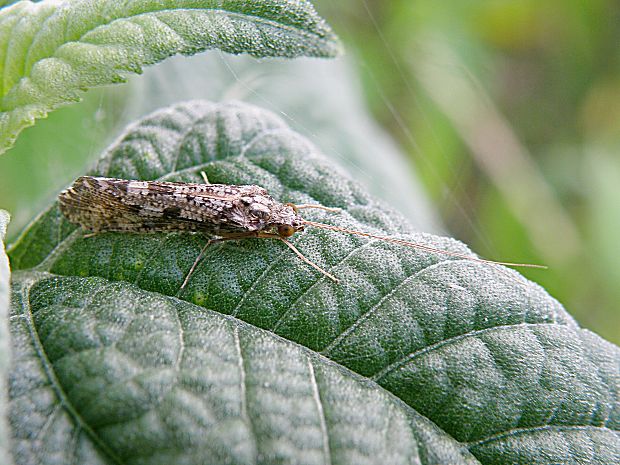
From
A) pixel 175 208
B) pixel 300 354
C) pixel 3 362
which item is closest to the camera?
pixel 3 362

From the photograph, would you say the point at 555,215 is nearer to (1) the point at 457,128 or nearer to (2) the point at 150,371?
(1) the point at 457,128

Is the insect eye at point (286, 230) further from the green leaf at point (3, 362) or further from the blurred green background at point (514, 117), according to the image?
the blurred green background at point (514, 117)

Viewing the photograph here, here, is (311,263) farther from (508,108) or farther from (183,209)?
(508,108)

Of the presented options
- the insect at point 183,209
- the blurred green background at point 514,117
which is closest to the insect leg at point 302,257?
the insect at point 183,209

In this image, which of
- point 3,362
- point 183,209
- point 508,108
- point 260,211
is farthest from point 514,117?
point 3,362

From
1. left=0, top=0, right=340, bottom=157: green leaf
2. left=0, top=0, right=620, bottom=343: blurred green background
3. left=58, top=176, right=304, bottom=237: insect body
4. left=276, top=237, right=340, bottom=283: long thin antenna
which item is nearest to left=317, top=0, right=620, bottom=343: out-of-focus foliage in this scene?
left=0, top=0, right=620, bottom=343: blurred green background

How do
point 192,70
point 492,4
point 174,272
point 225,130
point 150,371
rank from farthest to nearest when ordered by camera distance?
point 492,4, point 192,70, point 225,130, point 174,272, point 150,371

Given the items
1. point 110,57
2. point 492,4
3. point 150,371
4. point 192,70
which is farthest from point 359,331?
point 492,4
